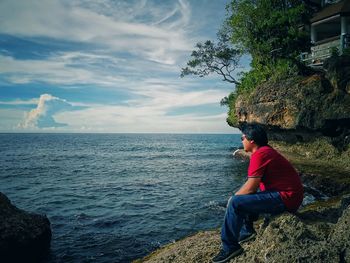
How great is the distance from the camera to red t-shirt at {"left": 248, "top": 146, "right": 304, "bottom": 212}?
19.5 feet

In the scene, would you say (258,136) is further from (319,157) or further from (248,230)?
(319,157)

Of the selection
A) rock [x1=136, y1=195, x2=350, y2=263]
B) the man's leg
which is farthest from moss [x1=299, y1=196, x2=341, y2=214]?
the man's leg

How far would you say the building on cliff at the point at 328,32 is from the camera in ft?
94.3

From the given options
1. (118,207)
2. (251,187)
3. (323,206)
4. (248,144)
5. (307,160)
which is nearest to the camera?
(251,187)

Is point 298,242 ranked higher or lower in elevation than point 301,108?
lower

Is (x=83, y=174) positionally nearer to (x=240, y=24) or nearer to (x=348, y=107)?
(x=240, y=24)

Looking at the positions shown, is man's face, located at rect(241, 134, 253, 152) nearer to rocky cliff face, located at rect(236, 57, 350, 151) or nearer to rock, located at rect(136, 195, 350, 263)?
rock, located at rect(136, 195, 350, 263)

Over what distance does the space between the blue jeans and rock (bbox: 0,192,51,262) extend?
9.33 m

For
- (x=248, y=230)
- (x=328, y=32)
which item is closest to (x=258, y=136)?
(x=248, y=230)

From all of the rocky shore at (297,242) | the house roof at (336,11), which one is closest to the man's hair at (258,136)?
the rocky shore at (297,242)

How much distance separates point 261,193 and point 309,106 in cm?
2160

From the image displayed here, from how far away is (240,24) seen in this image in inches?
1433

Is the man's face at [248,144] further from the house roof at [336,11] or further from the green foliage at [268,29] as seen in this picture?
the house roof at [336,11]

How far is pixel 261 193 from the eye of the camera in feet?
19.9
